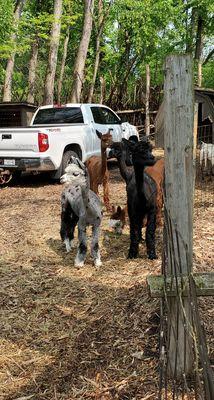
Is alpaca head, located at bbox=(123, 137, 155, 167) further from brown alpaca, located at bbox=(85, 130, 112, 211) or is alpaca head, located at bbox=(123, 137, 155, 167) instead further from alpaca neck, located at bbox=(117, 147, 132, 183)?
brown alpaca, located at bbox=(85, 130, 112, 211)

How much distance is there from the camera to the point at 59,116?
12984 millimetres

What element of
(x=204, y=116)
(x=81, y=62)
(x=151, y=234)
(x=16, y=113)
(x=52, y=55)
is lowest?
(x=151, y=234)

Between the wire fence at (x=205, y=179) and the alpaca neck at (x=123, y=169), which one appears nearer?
the alpaca neck at (x=123, y=169)

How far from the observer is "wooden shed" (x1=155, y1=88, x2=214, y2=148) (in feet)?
36.6

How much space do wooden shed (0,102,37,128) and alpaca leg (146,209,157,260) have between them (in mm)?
11660

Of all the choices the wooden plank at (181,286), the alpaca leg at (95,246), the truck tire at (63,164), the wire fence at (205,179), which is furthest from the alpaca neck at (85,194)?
the truck tire at (63,164)

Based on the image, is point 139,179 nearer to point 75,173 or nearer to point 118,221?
point 75,173

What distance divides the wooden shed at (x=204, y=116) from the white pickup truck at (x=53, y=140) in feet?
6.58

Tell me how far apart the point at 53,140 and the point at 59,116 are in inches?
77.7

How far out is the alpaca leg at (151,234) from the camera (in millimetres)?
5667

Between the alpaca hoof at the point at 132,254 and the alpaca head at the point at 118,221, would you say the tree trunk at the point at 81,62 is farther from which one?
the alpaca hoof at the point at 132,254

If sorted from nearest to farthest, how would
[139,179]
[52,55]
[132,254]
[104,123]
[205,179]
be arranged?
[139,179], [132,254], [205,179], [104,123], [52,55]

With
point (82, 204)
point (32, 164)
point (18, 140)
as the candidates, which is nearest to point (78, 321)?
point (82, 204)

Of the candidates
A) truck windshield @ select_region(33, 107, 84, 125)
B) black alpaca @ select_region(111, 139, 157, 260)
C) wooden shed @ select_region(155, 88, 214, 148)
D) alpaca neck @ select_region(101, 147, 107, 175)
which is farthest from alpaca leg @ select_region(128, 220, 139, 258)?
truck windshield @ select_region(33, 107, 84, 125)
